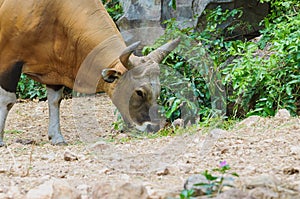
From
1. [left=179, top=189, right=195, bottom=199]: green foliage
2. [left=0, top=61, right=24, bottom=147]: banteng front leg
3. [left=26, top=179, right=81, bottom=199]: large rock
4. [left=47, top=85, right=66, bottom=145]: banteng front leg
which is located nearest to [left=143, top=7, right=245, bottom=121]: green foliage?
[left=47, top=85, right=66, bottom=145]: banteng front leg

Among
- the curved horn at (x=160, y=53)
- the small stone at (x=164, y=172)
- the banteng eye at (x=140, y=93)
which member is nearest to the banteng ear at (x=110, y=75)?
the banteng eye at (x=140, y=93)

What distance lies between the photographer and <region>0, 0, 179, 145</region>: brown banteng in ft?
20.6

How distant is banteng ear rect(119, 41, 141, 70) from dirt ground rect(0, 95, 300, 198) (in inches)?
30.5

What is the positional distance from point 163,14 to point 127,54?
3991 millimetres

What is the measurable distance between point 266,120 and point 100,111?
3.63 meters

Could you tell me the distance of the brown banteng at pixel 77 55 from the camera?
20.6ft

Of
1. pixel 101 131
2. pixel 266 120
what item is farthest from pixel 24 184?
pixel 101 131

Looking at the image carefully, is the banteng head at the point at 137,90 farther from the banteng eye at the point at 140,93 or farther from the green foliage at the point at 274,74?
the green foliage at the point at 274,74

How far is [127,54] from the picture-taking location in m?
6.00

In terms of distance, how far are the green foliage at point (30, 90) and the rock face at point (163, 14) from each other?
7.95 feet

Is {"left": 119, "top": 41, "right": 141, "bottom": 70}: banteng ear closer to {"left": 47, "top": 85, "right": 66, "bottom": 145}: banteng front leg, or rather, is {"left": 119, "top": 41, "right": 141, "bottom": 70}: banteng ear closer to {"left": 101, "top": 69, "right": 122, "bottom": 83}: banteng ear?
{"left": 101, "top": 69, "right": 122, "bottom": 83}: banteng ear

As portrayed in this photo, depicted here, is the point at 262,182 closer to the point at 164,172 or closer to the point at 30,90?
the point at 164,172

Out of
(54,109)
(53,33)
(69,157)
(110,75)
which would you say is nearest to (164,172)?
(69,157)

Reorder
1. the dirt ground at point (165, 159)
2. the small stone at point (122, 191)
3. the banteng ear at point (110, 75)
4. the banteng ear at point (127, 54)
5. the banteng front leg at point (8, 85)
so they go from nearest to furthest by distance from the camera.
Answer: the small stone at point (122, 191) < the dirt ground at point (165, 159) < the banteng ear at point (127, 54) < the banteng ear at point (110, 75) < the banteng front leg at point (8, 85)
